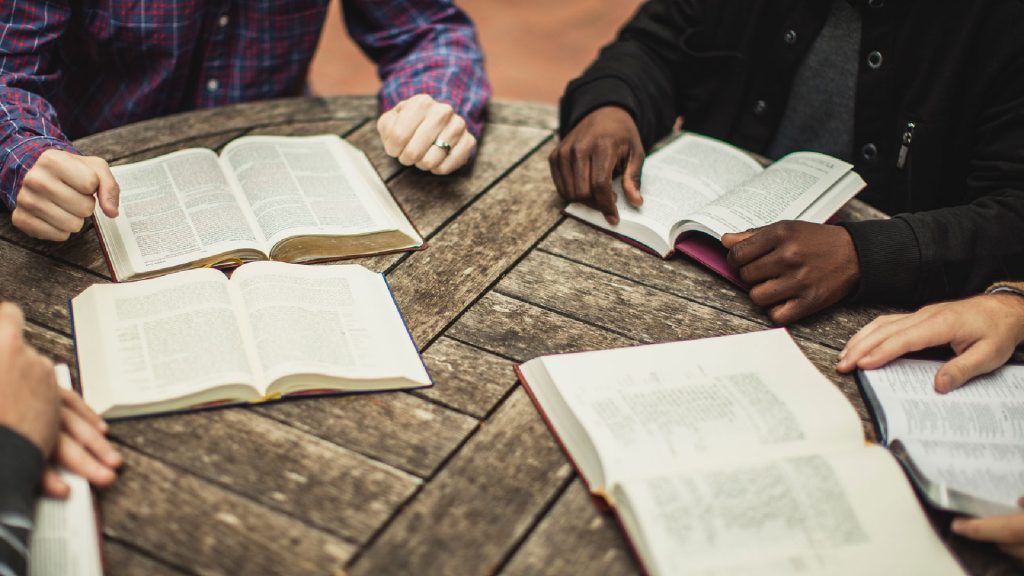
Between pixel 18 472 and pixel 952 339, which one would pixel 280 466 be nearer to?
pixel 18 472

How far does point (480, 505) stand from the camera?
0.78 metres

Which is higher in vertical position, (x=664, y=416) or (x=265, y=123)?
(x=664, y=416)

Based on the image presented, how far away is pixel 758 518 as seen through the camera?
2.47 ft

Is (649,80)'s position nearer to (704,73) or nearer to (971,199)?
(704,73)

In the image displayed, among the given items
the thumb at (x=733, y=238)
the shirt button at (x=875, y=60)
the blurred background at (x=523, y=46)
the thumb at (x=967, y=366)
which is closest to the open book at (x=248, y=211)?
the thumb at (x=733, y=238)

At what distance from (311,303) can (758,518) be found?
1.82 ft

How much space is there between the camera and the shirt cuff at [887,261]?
1068 mm

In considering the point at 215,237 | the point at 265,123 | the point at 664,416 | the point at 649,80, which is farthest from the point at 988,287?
the point at 265,123

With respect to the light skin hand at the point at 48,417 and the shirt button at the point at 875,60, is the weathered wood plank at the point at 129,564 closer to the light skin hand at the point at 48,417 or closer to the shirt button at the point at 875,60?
the light skin hand at the point at 48,417

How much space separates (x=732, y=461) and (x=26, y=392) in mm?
680

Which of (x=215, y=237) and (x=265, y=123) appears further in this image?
(x=265, y=123)

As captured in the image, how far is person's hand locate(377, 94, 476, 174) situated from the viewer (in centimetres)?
127

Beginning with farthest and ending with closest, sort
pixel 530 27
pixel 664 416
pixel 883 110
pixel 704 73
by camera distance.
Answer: pixel 530 27 → pixel 704 73 → pixel 883 110 → pixel 664 416

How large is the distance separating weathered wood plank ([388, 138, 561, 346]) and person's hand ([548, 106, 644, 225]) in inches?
2.0
